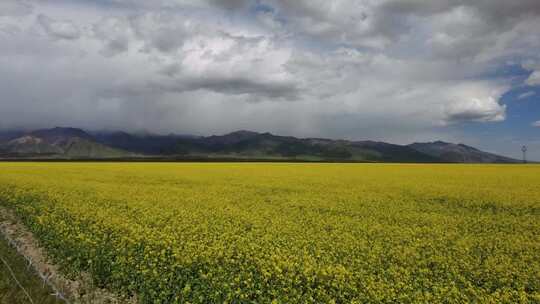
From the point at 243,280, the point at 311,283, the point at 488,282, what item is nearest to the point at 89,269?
the point at 243,280

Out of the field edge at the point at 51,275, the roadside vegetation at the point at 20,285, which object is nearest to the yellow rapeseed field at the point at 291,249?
the field edge at the point at 51,275

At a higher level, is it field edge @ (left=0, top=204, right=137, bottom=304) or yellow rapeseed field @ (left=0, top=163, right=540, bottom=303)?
yellow rapeseed field @ (left=0, top=163, right=540, bottom=303)

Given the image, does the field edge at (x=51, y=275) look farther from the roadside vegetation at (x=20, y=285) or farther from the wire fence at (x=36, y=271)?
the roadside vegetation at (x=20, y=285)

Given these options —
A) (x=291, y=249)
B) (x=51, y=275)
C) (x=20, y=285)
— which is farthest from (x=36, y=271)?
(x=291, y=249)

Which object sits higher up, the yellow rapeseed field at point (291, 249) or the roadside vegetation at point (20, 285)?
the yellow rapeseed field at point (291, 249)

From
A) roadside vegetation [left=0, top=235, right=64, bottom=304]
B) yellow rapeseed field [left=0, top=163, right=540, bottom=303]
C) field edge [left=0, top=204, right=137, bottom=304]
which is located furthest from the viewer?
roadside vegetation [left=0, top=235, right=64, bottom=304]

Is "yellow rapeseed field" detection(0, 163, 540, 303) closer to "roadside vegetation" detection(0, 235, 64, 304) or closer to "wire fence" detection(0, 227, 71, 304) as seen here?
"wire fence" detection(0, 227, 71, 304)

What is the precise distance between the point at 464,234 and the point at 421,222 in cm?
280

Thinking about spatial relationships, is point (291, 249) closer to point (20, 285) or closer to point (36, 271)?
point (20, 285)

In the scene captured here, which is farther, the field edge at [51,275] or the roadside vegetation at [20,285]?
the roadside vegetation at [20,285]

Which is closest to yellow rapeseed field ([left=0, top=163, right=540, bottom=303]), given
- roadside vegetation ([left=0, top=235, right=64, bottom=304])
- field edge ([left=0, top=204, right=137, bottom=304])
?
field edge ([left=0, top=204, right=137, bottom=304])

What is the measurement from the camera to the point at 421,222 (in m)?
18.8

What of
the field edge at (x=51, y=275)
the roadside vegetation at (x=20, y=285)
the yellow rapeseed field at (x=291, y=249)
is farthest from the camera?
the roadside vegetation at (x=20, y=285)

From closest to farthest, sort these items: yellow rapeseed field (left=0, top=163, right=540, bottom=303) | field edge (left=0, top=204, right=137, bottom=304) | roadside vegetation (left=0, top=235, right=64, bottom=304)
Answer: yellow rapeseed field (left=0, top=163, right=540, bottom=303) < field edge (left=0, top=204, right=137, bottom=304) < roadside vegetation (left=0, top=235, right=64, bottom=304)
